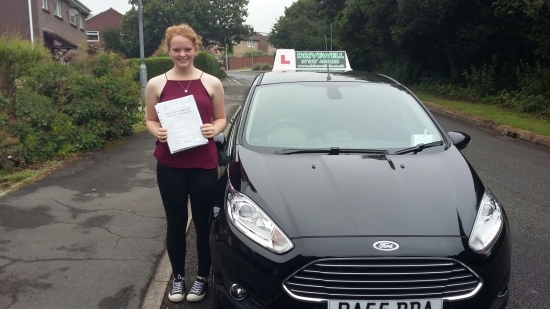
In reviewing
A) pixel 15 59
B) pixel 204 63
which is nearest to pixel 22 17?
pixel 204 63

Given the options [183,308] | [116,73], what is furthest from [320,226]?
[116,73]

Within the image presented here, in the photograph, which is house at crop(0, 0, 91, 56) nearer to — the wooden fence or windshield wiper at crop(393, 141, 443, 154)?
windshield wiper at crop(393, 141, 443, 154)

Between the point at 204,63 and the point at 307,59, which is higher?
the point at 204,63

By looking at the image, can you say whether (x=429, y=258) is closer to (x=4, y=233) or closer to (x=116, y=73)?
(x=4, y=233)

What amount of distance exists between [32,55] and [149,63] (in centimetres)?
2045

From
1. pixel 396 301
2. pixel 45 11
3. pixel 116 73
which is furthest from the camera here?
pixel 45 11

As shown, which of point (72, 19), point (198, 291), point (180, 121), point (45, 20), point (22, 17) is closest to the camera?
point (180, 121)

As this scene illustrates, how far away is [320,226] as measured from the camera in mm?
2719

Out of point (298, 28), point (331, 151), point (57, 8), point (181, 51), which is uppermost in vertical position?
point (298, 28)

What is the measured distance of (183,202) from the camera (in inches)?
138

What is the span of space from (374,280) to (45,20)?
1074 inches

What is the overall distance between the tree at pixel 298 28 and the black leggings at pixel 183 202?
44.3 meters

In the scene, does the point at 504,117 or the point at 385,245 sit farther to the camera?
the point at 504,117

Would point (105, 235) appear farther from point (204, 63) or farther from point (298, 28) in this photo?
point (298, 28)
